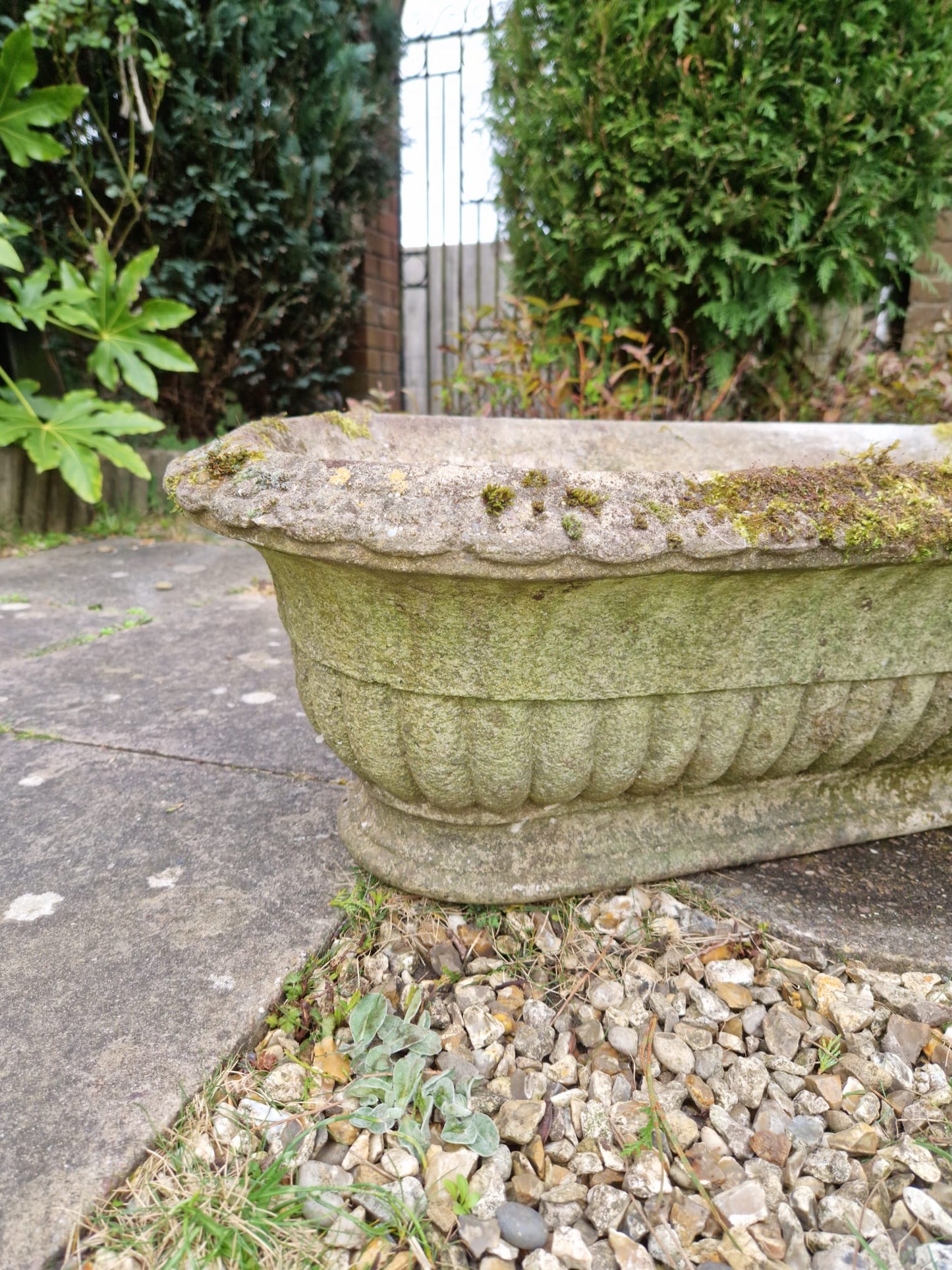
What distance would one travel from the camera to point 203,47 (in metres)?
3.52

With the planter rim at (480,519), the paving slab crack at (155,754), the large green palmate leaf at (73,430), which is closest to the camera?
the planter rim at (480,519)

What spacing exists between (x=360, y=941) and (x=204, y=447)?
30.2 inches

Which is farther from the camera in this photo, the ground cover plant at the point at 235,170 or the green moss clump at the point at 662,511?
the ground cover plant at the point at 235,170

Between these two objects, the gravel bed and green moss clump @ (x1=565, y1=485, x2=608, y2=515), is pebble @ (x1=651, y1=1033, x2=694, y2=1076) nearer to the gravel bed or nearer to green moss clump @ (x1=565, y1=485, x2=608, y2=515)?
the gravel bed

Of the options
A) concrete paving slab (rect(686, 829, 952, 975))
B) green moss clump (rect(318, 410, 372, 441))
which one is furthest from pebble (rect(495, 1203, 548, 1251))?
green moss clump (rect(318, 410, 372, 441))

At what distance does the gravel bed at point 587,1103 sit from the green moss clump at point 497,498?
26.6 inches

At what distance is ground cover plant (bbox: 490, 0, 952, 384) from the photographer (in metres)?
2.48

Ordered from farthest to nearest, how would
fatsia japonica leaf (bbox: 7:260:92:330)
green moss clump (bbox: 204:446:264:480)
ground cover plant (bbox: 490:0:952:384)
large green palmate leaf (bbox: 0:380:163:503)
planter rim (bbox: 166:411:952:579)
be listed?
fatsia japonica leaf (bbox: 7:260:92:330)
large green palmate leaf (bbox: 0:380:163:503)
ground cover plant (bbox: 490:0:952:384)
green moss clump (bbox: 204:446:264:480)
planter rim (bbox: 166:411:952:579)

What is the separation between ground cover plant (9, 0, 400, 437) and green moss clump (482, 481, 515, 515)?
11.2ft

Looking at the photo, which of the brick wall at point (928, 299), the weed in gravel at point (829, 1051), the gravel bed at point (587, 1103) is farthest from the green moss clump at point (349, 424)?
the brick wall at point (928, 299)

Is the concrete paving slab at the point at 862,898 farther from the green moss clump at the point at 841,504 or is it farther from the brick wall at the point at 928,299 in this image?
the brick wall at the point at 928,299

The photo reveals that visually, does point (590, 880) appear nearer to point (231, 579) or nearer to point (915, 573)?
point (915, 573)

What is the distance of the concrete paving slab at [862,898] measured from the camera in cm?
121

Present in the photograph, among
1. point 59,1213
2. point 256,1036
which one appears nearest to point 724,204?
point 256,1036
